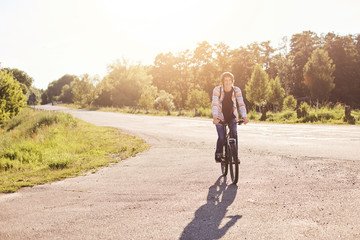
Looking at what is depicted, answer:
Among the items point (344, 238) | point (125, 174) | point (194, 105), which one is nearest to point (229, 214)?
point (344, 238)

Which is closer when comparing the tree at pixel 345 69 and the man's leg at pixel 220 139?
the man's leg at pixel 220 139

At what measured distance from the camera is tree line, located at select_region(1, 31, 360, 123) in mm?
38344

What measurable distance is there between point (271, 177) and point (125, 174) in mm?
3361

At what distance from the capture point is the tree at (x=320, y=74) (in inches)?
1678

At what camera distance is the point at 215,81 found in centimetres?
6003

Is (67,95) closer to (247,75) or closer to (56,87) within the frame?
(56,87)

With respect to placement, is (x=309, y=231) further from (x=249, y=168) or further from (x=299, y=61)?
(x=299, y=61)

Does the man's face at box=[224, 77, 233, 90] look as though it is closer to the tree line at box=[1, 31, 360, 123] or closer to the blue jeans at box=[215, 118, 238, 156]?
the blue jeans at box=[215, 118, 238, 156]

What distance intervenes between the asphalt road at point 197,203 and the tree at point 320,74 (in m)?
39.6

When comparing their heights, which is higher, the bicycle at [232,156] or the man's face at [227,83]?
the man's face at [227,83]

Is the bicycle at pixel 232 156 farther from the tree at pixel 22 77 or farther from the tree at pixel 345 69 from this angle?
the tree at pixel 22 77

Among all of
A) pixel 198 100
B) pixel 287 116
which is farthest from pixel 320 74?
pixel 287 116

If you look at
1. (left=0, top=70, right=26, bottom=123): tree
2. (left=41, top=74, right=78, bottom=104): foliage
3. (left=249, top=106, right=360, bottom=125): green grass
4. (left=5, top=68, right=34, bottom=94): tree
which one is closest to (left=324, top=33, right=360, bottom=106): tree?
(left=249, top=106, right=360, bottom=125): green grass

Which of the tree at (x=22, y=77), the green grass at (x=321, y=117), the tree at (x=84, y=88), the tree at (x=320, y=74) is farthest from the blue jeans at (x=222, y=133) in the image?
the tree at (x=22, y=77)
